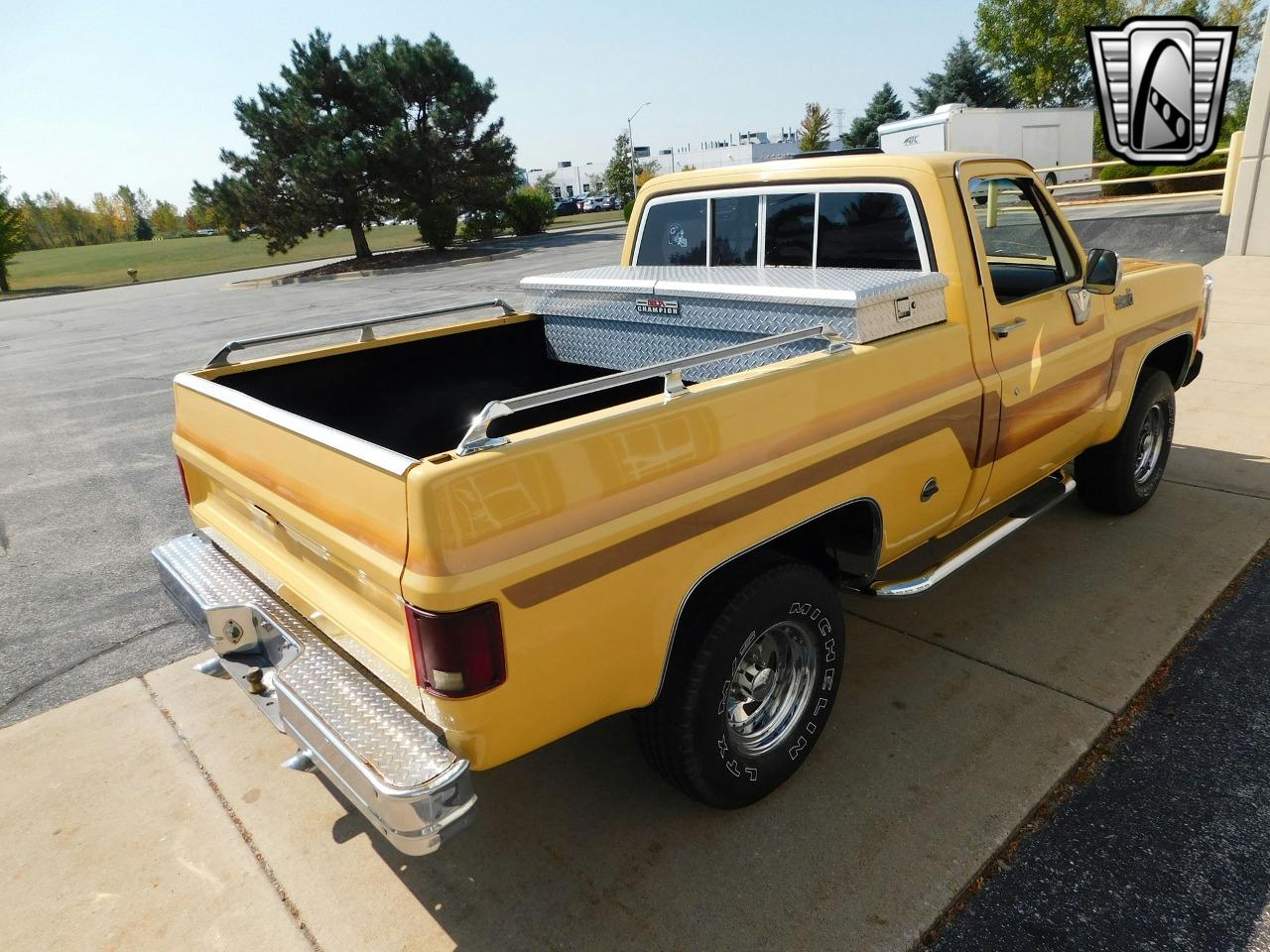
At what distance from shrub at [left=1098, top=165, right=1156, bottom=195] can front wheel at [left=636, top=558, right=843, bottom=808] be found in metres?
26.9

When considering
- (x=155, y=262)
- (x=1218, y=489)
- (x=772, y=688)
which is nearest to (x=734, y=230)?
(x=772, y=688)

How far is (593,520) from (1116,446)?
3.63 meters

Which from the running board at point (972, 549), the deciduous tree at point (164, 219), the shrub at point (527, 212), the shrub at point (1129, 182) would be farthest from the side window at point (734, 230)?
the deciduous tree at point (164, 219)

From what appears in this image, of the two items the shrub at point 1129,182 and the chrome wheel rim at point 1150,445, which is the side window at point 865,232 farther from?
the shrub at point 1129,182

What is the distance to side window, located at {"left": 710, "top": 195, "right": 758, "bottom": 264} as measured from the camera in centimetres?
399

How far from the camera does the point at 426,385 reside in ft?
13.0

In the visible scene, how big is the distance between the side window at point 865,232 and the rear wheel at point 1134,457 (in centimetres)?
192

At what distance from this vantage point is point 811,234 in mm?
3779

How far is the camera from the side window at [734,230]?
13.1 feet

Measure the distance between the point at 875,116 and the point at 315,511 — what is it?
4891 centimetres

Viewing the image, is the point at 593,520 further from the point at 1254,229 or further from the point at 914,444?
the point at 1254,229

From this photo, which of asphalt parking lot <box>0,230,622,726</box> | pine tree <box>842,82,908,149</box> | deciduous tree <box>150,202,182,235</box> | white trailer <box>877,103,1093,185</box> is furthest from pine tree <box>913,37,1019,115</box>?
deciduous tree <box>150,202,182,235</box>

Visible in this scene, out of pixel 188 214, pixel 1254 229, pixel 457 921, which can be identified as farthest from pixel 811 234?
pixel 188 214

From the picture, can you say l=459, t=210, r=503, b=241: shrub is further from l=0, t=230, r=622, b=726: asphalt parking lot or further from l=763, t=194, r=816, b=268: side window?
l=763, t=194, r=816, b=268: side window
